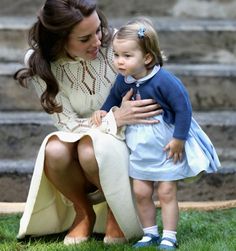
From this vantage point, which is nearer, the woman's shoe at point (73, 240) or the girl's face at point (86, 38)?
the girl's face at point (86, 38)

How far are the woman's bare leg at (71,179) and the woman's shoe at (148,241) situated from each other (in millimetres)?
373

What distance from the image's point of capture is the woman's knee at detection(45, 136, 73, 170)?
405 centimetres

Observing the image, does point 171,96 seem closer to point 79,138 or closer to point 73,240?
point 79,138

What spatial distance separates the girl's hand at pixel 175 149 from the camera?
153 inches

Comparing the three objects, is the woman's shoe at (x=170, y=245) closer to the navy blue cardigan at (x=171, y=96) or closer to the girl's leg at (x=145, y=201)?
the girl's leg at (x=145, y=201)

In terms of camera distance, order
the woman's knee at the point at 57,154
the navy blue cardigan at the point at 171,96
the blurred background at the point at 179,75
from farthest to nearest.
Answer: the blurred background at the point at 179,75, the woman's knee at the point at 57,154, the navy blue cardigan at the point at 171,96

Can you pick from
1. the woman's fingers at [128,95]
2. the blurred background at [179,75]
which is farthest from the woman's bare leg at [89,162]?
the blurred background at [179,75]

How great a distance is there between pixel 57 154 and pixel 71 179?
0.58ft

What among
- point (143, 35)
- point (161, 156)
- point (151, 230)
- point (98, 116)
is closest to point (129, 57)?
point (143, 35)

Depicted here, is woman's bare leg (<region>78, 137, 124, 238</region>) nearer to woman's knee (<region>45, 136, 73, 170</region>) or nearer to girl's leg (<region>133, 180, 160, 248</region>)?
woman's knee (<region>45, 136, 73, 170</region>)

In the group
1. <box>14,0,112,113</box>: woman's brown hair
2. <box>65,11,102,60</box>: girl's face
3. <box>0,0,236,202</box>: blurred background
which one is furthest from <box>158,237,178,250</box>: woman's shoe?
<box>0,0,236,202</box>: blurred background

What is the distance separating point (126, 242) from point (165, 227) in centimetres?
31

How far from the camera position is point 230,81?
18.6 ft

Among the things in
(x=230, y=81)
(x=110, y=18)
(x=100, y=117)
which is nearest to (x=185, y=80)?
(x=230, y=81)
